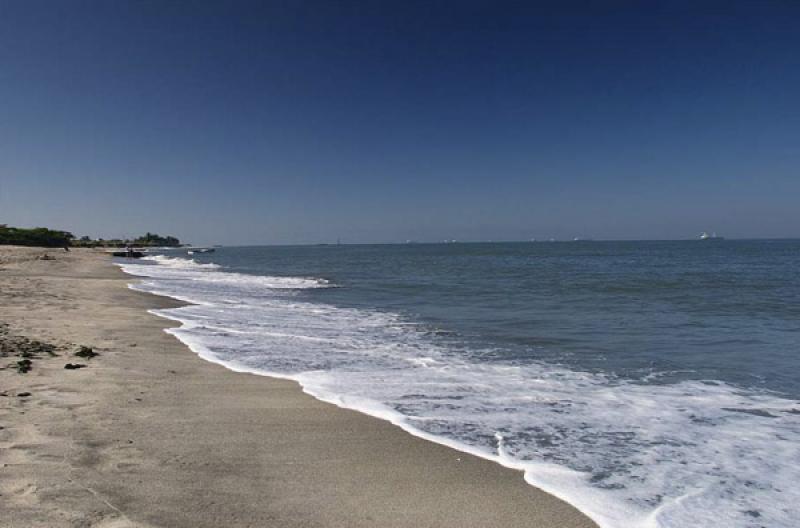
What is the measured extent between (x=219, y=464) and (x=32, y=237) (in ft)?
312

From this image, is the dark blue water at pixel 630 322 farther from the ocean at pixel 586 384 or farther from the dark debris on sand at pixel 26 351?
the dark debris on sand at pixel 26 351

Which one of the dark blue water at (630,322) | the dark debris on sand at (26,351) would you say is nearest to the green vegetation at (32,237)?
the dark blue water at (630,322)

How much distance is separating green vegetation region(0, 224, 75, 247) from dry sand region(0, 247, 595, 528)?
285ft

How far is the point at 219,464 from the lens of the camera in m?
4.49

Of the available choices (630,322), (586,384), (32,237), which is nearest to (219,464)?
(586,384)

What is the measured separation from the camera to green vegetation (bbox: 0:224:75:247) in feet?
252

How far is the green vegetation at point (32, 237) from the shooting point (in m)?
76.7

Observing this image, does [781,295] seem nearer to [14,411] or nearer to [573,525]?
[573,525]

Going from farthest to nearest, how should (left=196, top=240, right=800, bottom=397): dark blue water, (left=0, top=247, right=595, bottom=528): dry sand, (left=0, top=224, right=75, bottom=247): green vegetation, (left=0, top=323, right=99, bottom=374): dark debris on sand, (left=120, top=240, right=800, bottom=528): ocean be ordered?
(left=0, top=224, right=75, bottom=247): green vegetation < (left=196, top=240, right=800, bottom=397): dark blue water < (left=0, top=323, right=99, bottom=374): dark debris on sand < (left=120, top=240, right=800, bottom=528): ocean < (left=0, top=247, right=595, bottom=528): dry sand

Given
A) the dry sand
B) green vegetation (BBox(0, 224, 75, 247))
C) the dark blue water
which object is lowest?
the dark blue water

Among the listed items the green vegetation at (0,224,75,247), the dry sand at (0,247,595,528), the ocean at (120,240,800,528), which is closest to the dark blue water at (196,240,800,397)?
the ocean at (120,240,800,528)

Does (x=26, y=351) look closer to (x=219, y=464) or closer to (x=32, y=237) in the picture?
(x=219, y=464)

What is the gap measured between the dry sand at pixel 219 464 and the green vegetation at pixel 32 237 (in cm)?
8700

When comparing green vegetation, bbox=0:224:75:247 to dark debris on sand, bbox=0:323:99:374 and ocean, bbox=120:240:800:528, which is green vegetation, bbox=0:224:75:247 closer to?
ocean, bbox=120:240:800:528
